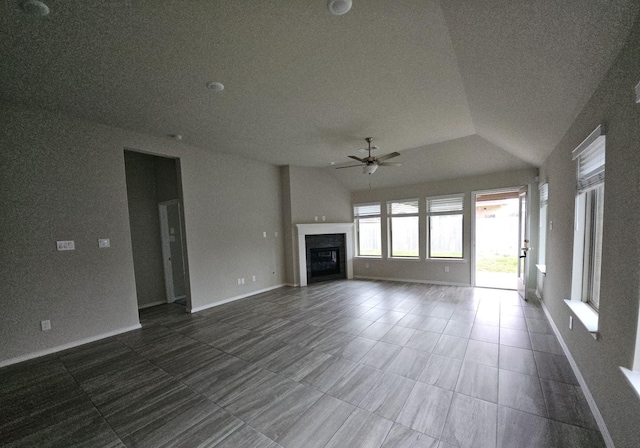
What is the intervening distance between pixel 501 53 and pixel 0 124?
5206 millimetres

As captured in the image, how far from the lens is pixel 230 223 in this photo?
518 cm

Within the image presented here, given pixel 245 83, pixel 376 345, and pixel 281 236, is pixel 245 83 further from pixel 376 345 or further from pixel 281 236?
pixel 281 236

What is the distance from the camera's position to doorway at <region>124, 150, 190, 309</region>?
4.96m

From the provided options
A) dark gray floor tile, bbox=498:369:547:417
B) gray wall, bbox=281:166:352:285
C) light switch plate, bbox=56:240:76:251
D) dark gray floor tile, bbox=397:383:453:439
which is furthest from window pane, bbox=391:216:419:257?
light switch plate, bbox=56:240:76:251

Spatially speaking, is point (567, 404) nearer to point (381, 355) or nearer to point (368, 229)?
point (381, 355)

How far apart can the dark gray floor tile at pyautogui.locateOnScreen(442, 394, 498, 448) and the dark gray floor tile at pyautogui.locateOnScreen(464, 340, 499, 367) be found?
2.33 feet

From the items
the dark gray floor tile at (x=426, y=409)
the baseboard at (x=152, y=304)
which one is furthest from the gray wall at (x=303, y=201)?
the dark gray floor tile at (x=426, y=409)

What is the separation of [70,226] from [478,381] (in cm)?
511

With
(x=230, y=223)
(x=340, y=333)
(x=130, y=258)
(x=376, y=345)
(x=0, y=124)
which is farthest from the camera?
(x=230, y=223)

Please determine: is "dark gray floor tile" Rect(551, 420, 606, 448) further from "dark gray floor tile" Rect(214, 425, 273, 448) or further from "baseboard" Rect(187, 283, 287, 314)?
"baseboard" Rect(187, 283, 287, 314)

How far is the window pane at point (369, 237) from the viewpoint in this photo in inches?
282

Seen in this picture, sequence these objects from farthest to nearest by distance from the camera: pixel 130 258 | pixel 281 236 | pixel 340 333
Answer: pixel 281 236 < pixel 130 258 < pixel 340 333

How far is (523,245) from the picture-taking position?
488 cm

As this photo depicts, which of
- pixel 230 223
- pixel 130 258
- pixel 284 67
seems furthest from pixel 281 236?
pixel 284 67
